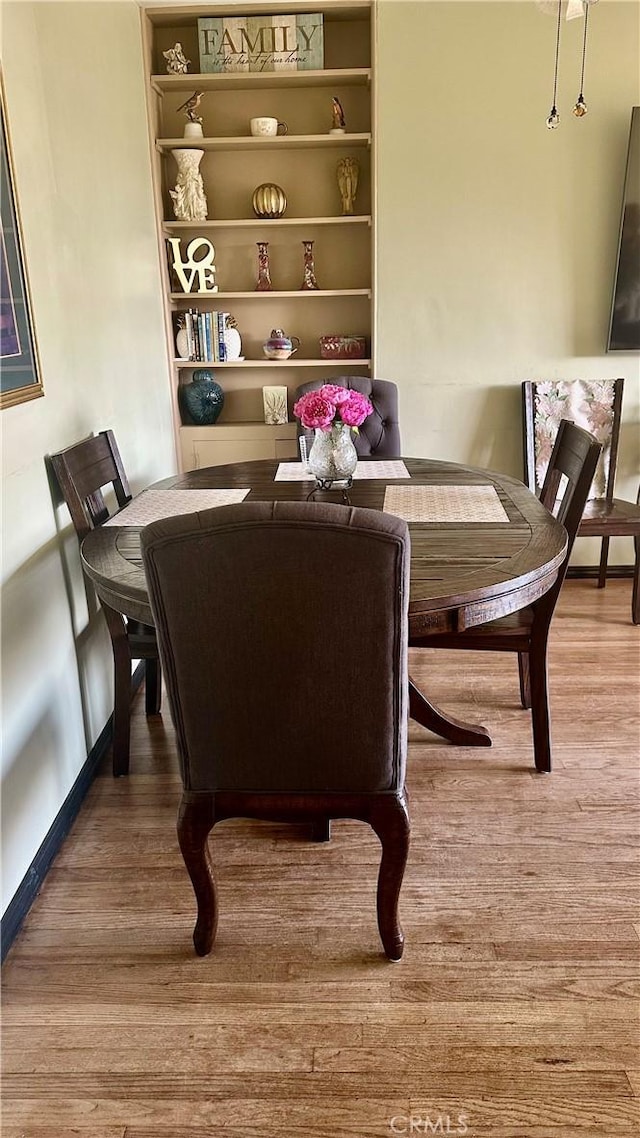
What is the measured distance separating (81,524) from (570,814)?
153cm

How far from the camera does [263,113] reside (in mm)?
3439

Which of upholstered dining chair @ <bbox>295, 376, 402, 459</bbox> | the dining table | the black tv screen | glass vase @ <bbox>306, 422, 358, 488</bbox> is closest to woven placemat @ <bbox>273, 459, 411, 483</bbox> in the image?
the dining table

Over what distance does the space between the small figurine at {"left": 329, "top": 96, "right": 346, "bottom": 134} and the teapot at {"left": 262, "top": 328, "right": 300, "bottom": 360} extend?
0.88m

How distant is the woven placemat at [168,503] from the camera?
208cm

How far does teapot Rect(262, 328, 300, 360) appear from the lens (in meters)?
3.54

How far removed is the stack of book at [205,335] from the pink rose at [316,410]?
1.62m

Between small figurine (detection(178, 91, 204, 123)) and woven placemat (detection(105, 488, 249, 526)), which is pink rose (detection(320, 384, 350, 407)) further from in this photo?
small figurine (detection(178, 91, 204, 123))

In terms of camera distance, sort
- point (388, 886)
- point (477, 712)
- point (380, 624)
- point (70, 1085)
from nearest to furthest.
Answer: point (380, 624) < point (70, 1085) < point (388, 886) < point (477, 712)

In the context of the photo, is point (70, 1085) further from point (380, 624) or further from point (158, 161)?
point (158, 161)

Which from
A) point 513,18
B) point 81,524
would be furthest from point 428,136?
point 81,524

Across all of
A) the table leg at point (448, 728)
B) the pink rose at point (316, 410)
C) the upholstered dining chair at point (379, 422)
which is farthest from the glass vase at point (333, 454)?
the upholstered dining chair at point (379, 422)

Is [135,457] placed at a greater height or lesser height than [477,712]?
greater

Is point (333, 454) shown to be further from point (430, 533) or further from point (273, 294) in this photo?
point (273, 294)

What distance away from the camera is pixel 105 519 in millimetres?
2262
